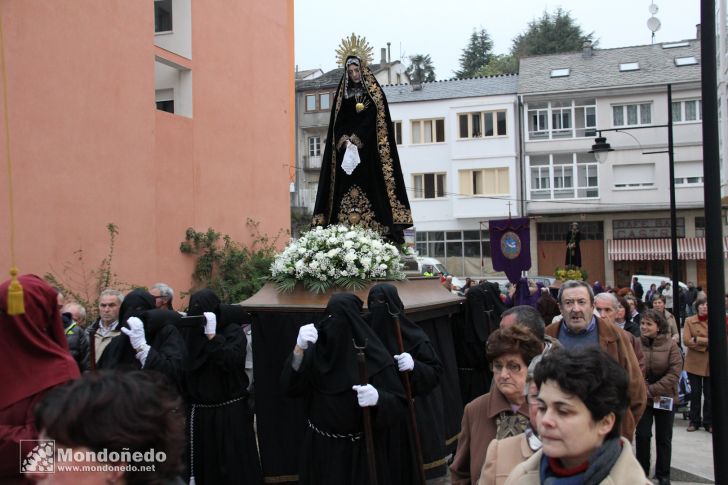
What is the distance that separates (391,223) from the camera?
26.8ft

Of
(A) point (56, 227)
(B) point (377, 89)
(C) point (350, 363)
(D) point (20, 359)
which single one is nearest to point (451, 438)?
(C) point (350, 363)

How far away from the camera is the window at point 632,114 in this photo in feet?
120

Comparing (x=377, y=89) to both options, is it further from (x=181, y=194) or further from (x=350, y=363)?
(x=181, y=194)

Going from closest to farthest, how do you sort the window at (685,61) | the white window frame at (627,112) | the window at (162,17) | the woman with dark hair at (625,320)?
the woman with dark hair at (625,320) → the window at (162,17) → the white window frame at (627,112) → the window at (685,61)

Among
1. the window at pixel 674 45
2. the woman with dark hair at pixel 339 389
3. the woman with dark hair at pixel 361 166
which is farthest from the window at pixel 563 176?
the woman with dark hair at pixel 339 389

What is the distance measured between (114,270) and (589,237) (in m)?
27.9

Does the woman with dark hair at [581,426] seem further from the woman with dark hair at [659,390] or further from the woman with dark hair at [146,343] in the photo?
the woman with dark hair at [659,390]

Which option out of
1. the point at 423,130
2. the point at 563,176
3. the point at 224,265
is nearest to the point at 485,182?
the point at 563,176

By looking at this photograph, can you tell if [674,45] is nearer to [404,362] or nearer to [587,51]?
[587,51]

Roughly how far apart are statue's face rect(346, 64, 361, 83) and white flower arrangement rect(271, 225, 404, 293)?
1862 mm

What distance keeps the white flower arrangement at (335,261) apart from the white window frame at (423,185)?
3206cm

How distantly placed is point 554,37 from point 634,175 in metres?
30.4

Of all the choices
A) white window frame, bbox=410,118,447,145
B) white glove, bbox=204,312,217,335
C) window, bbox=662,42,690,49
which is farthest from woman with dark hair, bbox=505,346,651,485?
window, bbox=662,42,690,49

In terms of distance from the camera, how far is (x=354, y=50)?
832 centimetres
